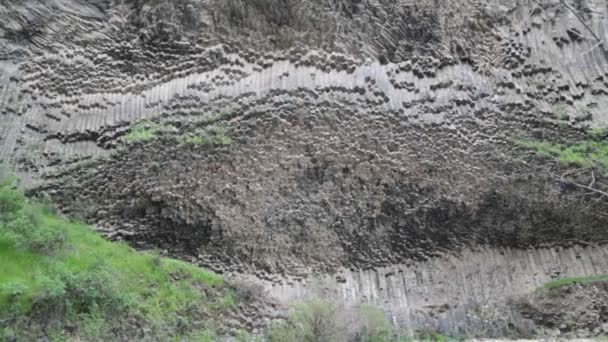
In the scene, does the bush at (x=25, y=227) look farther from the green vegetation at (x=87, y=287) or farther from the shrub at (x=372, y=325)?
the shrub at (x=372, y=325)

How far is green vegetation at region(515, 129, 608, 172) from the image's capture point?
56.1ft

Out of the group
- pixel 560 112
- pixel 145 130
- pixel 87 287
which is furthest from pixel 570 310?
pixel 87 287

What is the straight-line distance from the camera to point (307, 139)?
1591cm

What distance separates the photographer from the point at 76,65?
51.9 feet

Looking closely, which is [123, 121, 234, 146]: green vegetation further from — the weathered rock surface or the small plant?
the weathered rock surface

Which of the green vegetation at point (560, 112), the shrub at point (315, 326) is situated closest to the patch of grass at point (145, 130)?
the shrub at point (315, 326)

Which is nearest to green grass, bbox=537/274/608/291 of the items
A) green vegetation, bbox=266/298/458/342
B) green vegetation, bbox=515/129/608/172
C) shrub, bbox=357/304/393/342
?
green vegetation, bbox=515/129/608/172

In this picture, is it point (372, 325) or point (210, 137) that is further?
point (210, 137)

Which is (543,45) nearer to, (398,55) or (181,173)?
(398,55)

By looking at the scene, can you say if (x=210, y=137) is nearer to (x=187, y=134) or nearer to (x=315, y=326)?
(x=187, y=134)

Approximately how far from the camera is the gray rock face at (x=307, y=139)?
15.0 meters

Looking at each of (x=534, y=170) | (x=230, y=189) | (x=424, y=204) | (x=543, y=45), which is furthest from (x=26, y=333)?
(x=543, y=45)

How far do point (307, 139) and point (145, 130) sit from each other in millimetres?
3383

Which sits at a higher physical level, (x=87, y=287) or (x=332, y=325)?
(x=87, y=287)
